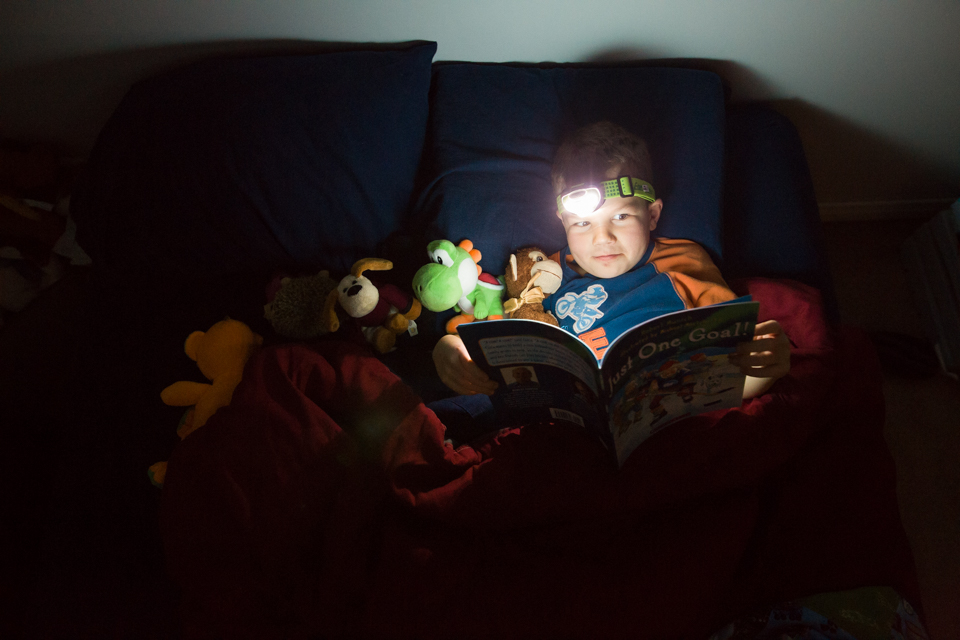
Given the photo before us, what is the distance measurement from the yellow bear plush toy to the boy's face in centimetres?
78

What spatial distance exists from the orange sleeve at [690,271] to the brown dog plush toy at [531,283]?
0.24m

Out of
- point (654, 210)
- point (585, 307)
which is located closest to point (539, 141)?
point (654, 210)

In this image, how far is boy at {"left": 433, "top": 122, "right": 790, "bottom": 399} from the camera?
1.13 meters

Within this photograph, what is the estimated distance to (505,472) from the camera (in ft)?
3.19

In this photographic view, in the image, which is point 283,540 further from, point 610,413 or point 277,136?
point 277,136

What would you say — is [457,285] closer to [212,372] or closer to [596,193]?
[596,193]

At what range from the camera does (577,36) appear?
132 centimetres

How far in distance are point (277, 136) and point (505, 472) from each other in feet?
3.06

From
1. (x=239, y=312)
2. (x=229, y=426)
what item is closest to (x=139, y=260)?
(x=239, y=312)

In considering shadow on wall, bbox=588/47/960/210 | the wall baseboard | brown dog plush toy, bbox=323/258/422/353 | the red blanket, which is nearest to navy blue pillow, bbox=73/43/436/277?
brown dog plush toy, bbox=323/258/422/353

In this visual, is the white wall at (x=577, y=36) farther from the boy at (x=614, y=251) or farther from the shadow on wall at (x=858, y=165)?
the boy at (x=614, y=251)

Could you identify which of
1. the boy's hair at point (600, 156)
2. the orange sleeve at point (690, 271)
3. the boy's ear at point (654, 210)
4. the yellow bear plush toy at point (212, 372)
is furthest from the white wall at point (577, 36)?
the yellow bear plush toy at point (212, 372)

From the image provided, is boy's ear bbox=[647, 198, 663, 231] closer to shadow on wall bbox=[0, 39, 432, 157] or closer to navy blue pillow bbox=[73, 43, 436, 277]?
navy blue pillow bbox=[73, 43, 436, 277]

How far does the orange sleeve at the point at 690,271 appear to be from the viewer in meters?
1.13
